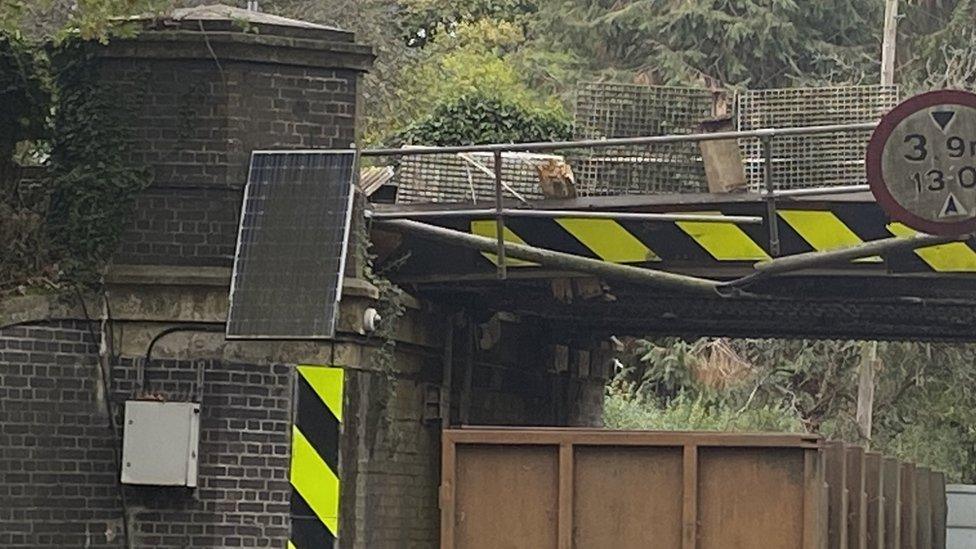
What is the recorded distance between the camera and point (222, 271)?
492 inches

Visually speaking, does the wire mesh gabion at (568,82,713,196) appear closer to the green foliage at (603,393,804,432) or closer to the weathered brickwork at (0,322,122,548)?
the weathered brickwork at (0,322,122,548)

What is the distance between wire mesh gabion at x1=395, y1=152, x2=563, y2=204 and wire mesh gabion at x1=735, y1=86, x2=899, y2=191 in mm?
1449

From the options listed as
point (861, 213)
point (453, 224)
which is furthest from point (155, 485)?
point (861, 213)

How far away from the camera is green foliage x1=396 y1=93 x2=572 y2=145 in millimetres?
15336

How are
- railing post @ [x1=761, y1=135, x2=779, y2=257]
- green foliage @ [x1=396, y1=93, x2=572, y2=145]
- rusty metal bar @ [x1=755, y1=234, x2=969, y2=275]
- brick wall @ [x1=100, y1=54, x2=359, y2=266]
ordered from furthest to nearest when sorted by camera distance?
1. green foliage @ [x1=396, y1=93, x2=572, y2=145]
2. railing post @ [x1=761, y1=135, x2=779, y2=257]
3. brick wall @ [x1=100, y1=54, x2=359, y2=266]
4. rusty metal bar @ [x1=755, y1=234, x2=969, y2=275]

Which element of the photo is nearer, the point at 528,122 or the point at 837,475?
the point at 837,475

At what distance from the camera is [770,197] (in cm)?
1326

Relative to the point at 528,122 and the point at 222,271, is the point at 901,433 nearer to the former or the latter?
the point at 528,122

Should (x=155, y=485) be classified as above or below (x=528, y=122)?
below

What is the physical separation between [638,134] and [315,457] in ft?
12.8

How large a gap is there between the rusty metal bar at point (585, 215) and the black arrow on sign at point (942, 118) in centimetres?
213

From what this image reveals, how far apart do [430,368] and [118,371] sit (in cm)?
341

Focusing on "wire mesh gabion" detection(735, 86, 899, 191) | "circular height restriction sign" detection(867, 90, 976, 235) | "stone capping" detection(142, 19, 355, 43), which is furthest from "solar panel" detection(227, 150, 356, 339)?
"circular height restriction sign" detection(867, 90, 976, 235)

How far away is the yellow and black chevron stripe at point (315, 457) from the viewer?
12250 mm
